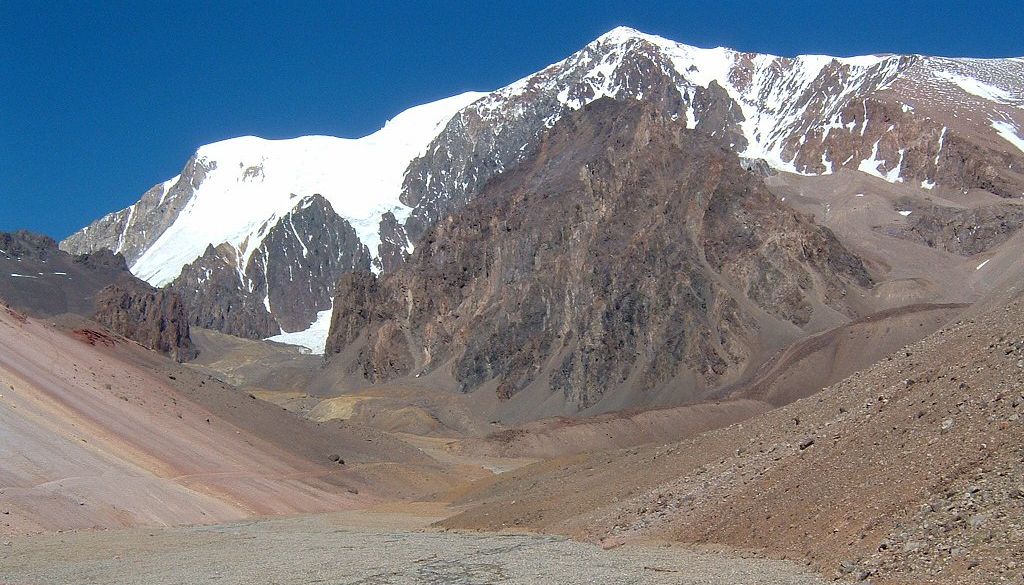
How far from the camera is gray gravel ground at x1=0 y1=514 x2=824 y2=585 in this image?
2658 cm

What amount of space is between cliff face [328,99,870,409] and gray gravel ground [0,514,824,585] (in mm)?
103453

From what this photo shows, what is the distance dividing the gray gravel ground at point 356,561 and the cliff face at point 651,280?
103453 mm

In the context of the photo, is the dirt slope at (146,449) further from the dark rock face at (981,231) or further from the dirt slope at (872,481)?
the dark rock face at (981,231)

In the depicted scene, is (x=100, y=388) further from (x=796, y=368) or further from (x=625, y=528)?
(x=796, y=368)

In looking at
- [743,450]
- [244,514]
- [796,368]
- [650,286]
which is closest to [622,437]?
[796,368]

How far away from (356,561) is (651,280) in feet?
422

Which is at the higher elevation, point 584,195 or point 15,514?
point 584,195

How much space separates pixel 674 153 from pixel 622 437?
83816 mm

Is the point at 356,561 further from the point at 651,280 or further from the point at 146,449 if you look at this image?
the point at 651,280

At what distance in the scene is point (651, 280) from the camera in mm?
158125

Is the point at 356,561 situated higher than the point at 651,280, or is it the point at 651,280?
the point at 651,280

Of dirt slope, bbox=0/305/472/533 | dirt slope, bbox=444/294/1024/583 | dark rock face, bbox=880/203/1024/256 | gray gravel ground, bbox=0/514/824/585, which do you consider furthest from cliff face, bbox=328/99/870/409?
gray gravel ground, bbox=0/514/824/585

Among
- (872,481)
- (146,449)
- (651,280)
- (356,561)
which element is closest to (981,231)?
(651,280)

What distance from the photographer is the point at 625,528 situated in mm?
33344
